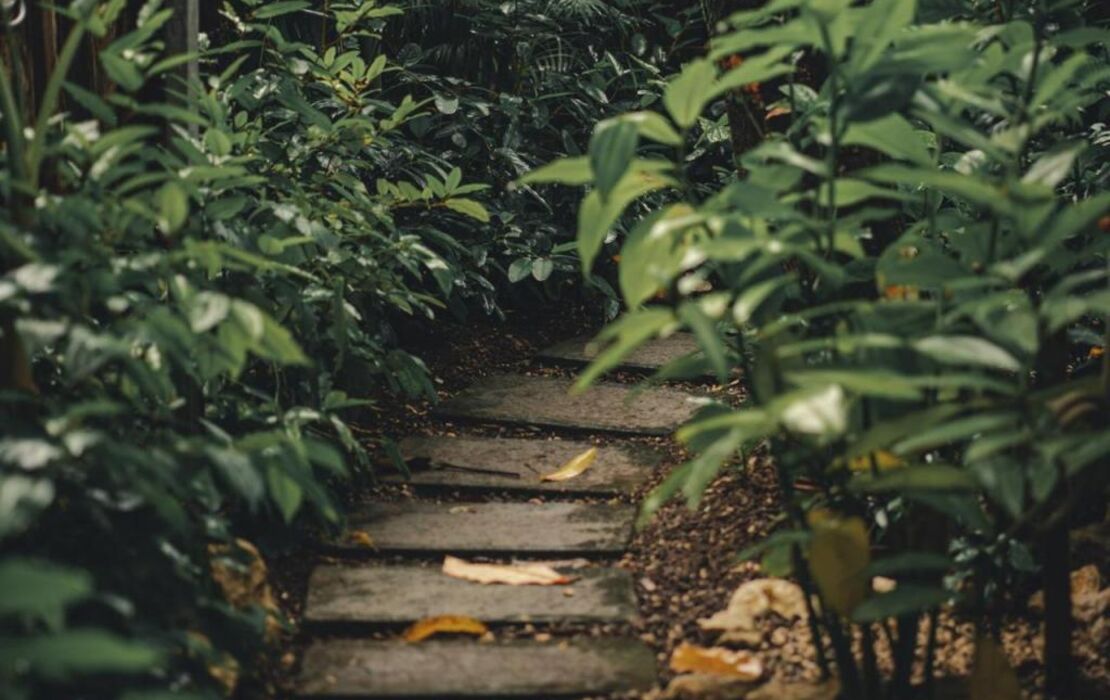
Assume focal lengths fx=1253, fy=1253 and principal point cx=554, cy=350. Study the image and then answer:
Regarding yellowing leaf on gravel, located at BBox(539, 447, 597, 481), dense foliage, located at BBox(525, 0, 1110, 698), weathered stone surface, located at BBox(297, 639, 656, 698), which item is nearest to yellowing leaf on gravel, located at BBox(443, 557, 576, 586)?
weathered stone surface, located at BBox(297, 639, 656, 698)

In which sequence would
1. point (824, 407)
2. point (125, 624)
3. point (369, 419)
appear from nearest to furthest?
point (824, 407), point (125, 624), point (369, 419)

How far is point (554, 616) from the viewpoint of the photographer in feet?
8.95

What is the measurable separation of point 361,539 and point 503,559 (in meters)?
0.35

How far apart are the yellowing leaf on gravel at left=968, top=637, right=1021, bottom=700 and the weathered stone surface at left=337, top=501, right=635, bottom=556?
45.2 inches

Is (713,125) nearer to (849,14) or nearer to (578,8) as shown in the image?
(578,8)

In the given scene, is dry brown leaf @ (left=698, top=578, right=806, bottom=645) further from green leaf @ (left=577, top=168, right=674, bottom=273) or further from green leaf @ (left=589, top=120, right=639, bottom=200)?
green leaf @ (left=589, top=120, right=639, bottom=200)

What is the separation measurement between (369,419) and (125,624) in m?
2.13

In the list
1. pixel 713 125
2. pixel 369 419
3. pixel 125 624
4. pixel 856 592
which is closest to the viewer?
pixel 125 624

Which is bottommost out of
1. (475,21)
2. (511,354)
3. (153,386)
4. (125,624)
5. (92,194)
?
(125,624)

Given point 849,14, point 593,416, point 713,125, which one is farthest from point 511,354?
point 849,14

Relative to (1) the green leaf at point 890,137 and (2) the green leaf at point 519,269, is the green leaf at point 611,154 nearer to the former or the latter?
(1) the green leaf at point 890,137

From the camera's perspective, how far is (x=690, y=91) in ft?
6.14

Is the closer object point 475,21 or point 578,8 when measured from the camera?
point 475,21

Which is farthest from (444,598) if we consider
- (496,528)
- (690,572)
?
(690,572)
